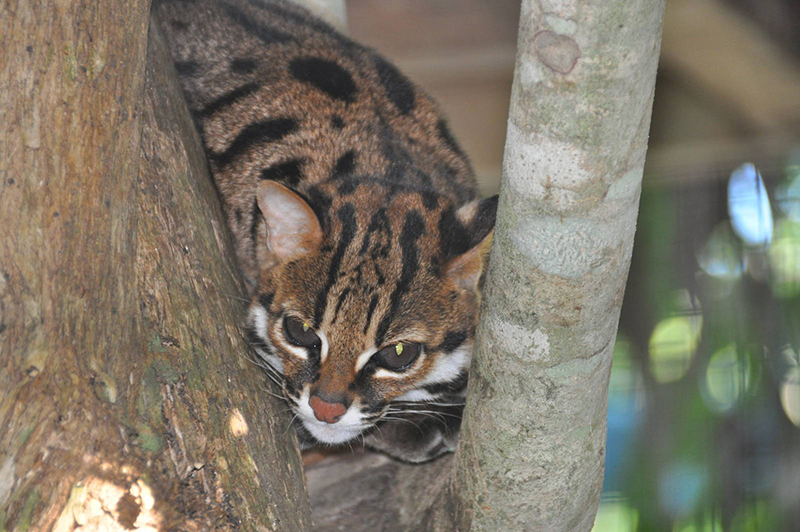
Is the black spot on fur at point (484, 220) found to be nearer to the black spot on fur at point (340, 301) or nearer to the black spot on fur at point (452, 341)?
the black spot on fur at point (452, 341)

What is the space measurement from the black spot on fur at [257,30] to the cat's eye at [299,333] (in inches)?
63.7

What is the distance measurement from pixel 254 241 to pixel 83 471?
1.73 metres

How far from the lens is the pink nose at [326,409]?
337 centimetres

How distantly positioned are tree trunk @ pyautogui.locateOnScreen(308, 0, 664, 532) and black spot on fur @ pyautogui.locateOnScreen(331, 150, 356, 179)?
1.53 meters

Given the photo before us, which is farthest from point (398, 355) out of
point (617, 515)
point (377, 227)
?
point (617, 515)

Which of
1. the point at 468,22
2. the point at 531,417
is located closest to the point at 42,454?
the point at 531,417

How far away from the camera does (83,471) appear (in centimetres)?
238

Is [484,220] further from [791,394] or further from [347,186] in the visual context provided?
[791,394]

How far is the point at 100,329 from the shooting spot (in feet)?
8.27

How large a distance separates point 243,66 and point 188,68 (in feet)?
0.91

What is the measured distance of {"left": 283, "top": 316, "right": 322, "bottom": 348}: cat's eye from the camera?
3.48 metres

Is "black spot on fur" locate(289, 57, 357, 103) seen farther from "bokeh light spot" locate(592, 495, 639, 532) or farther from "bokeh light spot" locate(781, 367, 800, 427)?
"bokeh light spot" locate(781, 367, 800, 427)

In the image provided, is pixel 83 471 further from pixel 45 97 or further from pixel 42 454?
pixel 45 97

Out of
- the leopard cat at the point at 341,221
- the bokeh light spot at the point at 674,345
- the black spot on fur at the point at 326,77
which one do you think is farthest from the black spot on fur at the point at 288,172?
the bokeh light spot at the point at 674,345
